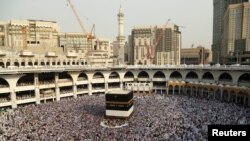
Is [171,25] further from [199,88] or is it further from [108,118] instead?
[108,118]

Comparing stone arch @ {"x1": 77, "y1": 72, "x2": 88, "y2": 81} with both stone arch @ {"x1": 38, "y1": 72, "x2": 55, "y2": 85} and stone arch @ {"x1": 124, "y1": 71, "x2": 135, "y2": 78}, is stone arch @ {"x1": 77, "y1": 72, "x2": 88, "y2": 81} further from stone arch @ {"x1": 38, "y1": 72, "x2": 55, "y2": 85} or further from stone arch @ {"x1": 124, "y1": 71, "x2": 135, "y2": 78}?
stone arch @ {"x1": 124, "y1": 71, "x2": 135, "y2": 78}

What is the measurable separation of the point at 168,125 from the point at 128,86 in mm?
29282

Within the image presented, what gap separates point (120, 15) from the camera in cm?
9244

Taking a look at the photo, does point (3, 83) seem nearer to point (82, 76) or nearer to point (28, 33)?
point (82, 76)

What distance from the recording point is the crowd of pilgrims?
26.0 m

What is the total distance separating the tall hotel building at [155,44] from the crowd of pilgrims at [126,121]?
289ft

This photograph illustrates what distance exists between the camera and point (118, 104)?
3472 centimetres

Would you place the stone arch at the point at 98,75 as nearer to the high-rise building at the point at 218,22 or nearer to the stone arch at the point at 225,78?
the stone arch at the point at 225,78

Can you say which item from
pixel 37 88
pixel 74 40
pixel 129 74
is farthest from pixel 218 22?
pixel 37 88

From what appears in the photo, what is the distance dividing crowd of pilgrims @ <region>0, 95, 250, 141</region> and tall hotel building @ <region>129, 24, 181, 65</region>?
289ft

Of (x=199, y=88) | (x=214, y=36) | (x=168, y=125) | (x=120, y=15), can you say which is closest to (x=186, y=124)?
(x=168, y=125)

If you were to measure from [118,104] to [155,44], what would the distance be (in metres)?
98.7

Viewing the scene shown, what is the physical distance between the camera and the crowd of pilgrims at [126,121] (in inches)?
1022

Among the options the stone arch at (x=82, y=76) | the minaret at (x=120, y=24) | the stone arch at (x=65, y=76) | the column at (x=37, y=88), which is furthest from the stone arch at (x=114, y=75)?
the minaret at (x=120, y=24)
